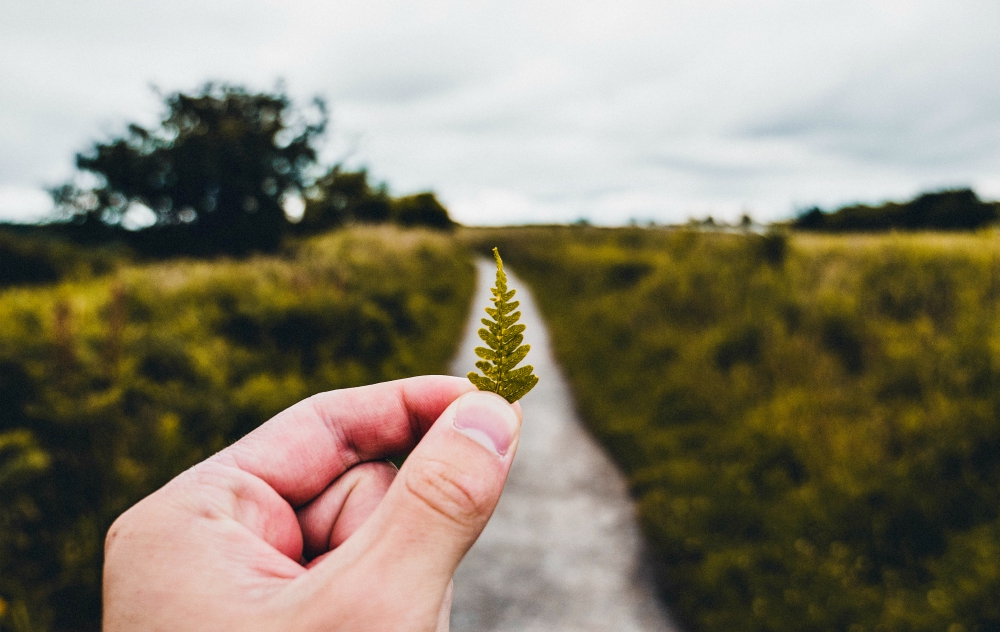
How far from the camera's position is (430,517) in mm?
1163

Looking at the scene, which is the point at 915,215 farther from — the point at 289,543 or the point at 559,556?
the point at 289,543

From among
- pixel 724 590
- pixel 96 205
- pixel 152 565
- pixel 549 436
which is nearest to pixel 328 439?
pixel 152 565

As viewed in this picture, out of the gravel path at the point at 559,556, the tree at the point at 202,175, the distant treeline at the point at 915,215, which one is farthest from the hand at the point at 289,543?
the tree at the point at 202,175

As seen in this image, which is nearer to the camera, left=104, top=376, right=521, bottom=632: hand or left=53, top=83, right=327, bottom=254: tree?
left=104, top=376, right=521, bottom=632: hand

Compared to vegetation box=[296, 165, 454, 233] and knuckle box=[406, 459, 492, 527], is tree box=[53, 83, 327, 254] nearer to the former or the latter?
vegetation box=[296, 165, 454, 233]

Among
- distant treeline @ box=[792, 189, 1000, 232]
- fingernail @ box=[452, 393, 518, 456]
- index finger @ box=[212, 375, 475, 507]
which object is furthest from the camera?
distant treeline @ box=[792, 189, 1000, 232]

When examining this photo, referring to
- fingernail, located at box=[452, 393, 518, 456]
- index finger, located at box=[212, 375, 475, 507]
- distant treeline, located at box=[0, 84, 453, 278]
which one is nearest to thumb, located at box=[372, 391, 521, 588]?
fingernail, located at box=[452, 393, 518, 456]

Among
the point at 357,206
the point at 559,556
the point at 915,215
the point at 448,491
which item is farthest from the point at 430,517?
the point at 357,206

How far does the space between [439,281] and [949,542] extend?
39.6ft

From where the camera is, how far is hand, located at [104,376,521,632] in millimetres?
1081

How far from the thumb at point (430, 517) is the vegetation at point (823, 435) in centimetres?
327

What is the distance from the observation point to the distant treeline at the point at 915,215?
474 inches

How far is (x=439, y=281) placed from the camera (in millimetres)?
14266

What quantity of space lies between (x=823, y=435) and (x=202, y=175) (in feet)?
55.5
